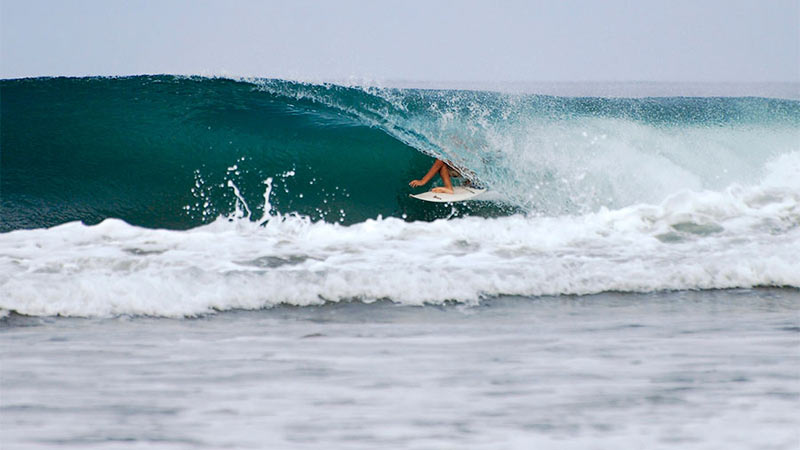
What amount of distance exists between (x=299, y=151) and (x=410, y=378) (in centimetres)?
472

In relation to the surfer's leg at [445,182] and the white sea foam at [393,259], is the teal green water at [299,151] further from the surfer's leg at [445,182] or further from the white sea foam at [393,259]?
the white sea foam at [393,259]

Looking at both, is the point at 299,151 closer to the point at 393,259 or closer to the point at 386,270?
the point at 393,259

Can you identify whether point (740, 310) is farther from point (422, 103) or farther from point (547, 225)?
point (422, 103)

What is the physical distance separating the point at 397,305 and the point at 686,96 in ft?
33.0

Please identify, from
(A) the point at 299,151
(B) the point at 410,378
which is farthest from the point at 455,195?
(B) the point at 410,378

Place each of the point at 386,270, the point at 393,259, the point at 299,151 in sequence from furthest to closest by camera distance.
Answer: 1. the point at 299,151
2. the point at 393,259
3. the point at 386,270

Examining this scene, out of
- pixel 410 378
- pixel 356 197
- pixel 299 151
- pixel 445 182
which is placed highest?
pixel 299 151

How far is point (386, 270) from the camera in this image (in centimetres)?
479

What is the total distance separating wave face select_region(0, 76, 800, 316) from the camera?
470 cm

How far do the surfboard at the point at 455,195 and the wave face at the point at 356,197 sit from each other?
0.09 metres

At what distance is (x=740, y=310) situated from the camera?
4.28 m

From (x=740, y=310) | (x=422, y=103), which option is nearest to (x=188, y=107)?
(x=422, y=103)

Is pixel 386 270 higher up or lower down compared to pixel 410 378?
higher up

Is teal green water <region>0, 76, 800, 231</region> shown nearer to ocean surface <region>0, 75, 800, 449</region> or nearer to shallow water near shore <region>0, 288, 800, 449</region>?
ocean surface <region>0, 75, 800, 449</region>
